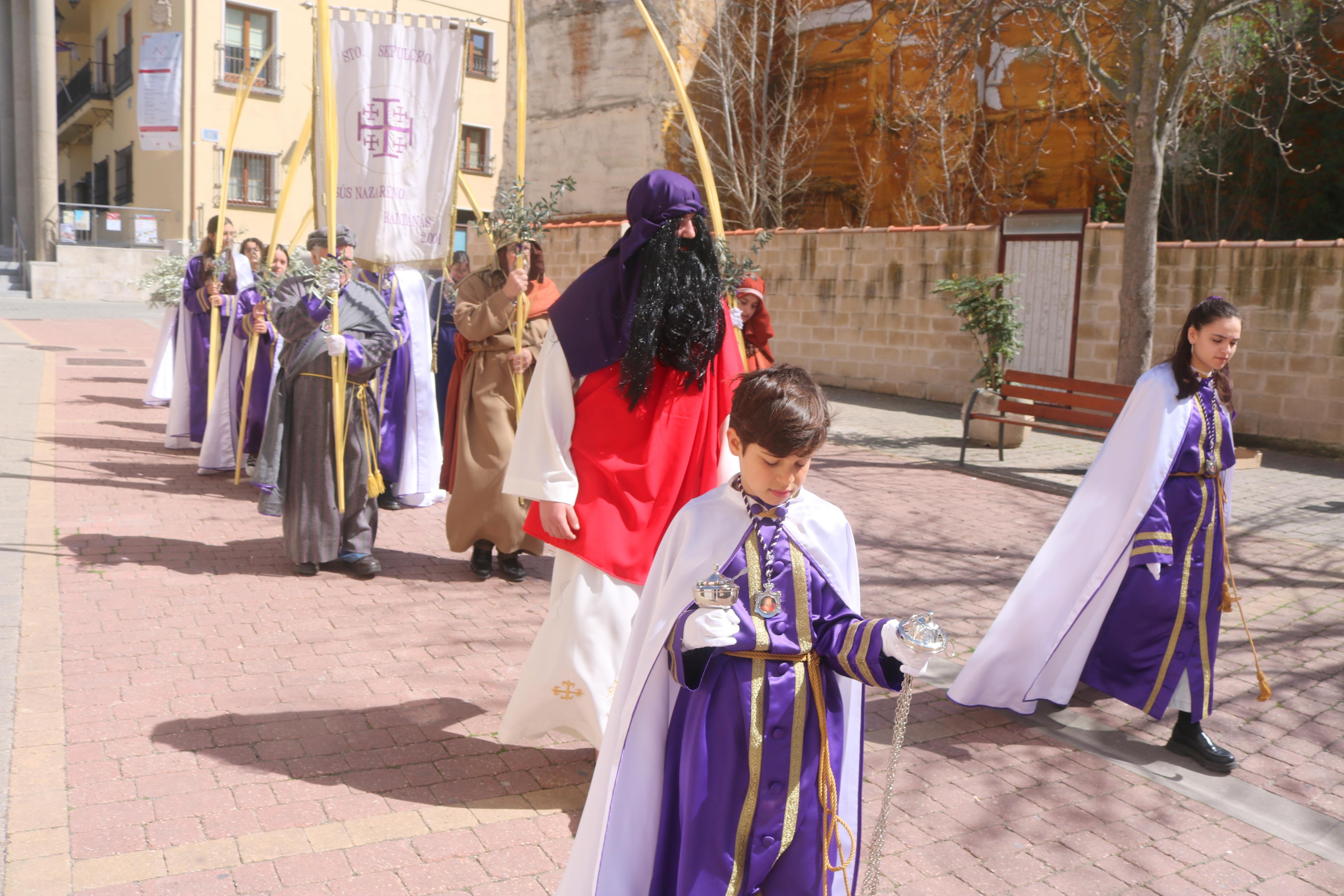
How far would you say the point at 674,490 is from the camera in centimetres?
368

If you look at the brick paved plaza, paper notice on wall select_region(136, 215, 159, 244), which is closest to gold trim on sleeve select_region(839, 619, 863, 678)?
the brick paved plaza

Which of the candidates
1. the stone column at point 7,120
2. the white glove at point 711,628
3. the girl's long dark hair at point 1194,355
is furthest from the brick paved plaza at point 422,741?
the stone column at point 7,120

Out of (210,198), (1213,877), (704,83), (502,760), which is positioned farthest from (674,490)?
(210,198)

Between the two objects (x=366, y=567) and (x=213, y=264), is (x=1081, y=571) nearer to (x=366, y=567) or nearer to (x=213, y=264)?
(x=366, y=567)

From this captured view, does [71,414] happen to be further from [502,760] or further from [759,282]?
[502,760]

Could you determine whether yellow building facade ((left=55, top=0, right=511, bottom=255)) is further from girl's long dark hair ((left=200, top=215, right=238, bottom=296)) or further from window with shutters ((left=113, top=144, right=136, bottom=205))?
girl's long dark hair ((left=200, top=215, right=238, bottom=296))

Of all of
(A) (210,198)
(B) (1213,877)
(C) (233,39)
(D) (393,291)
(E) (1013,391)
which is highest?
(C) (233,39)

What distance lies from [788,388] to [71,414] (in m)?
10.8

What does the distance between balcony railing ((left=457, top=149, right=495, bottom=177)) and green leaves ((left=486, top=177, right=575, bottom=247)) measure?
3185 cm

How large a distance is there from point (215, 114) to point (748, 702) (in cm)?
3256

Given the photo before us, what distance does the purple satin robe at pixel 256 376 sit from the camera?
869 centimetres

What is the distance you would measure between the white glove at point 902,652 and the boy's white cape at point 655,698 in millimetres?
226

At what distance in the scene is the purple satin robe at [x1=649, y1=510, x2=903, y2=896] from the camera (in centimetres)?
239

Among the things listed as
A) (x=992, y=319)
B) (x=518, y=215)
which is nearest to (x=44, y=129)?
(x=992, y=319)
